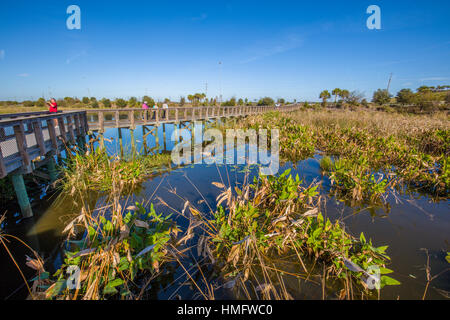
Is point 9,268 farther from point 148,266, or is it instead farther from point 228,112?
point 228,112

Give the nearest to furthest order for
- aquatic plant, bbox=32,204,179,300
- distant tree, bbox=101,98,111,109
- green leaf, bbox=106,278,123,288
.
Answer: aquatic plant, bbox=32,204,179,300
green leaf, bbox=106,278,123,288
distant tree, bbox=101,98,111,109

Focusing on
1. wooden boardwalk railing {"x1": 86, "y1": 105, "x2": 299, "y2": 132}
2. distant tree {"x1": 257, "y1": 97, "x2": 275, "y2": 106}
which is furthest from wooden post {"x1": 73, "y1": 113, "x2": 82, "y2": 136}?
distant tree {"x1": 257, "y1": 97, "x2": 275, "y2": 106}

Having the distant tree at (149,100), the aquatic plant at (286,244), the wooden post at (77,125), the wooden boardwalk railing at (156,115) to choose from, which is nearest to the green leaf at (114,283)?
the aquatic plant at (286,244)

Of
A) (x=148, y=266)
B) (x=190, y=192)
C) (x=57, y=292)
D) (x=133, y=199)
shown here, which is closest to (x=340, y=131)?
(x=190, y=192)

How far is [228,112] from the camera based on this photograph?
883 inches

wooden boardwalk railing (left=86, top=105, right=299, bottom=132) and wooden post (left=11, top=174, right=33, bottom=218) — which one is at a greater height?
wooden boardwalk railing (left=86, top=105, right=299, bottom=132)

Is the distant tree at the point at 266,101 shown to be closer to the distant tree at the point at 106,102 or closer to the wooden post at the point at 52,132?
the distant tree at the point at 106,102

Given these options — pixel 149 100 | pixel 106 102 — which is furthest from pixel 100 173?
pixel 106 102

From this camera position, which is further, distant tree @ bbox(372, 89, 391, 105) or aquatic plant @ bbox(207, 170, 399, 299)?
distant tree @ bbox(372, 89, 391, 105)

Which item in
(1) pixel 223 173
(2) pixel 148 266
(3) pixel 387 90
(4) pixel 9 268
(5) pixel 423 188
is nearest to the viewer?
(2) pixel 148 266

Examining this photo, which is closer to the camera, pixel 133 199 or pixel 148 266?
pixel 148 266

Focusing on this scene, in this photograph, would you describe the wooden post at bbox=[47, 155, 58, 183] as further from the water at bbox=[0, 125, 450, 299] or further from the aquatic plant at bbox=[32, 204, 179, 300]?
the aquatic plant at bbox=[32, 204, 179, 300]

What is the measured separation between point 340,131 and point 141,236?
11.6 metres

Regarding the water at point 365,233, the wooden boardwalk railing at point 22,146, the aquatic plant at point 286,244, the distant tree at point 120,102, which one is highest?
the distant tree at point 120,102
